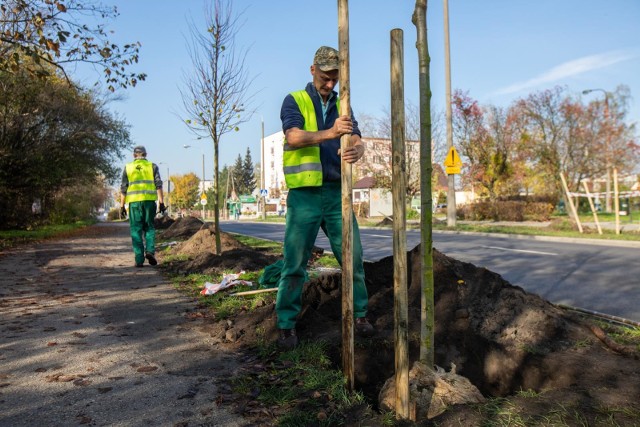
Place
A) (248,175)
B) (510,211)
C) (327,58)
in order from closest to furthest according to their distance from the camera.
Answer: (327,58) < (510,211) < (248,175)

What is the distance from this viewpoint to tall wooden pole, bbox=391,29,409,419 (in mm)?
2516

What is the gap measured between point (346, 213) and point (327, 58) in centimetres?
120

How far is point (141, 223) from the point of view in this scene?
8945mm

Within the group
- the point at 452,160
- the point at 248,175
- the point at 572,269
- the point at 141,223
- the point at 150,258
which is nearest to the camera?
the point at 572,269

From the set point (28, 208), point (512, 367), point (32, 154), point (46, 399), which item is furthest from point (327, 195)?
point (28, 208)

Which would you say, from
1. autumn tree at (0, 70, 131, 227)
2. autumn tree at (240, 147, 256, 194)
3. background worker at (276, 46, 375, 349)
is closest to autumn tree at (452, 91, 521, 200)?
autumn tree at (0, 70, 131, 227)

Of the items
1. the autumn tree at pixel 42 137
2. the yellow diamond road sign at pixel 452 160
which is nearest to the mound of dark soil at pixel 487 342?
the autumn tree at pixel 42 137

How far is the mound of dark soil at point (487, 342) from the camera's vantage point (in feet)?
8.21

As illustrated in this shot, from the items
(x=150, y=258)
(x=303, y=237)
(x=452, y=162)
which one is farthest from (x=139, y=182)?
(x=452, y=162)

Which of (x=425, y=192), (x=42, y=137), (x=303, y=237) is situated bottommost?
(x=303, y=237)

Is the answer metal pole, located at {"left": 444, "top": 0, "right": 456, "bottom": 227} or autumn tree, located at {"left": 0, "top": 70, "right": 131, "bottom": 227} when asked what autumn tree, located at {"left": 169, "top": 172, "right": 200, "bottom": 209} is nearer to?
autumn tree, located at {"left": 0, "top": 70, "right": 131, "bottom": 227}

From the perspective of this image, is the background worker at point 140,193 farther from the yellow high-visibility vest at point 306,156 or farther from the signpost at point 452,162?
the signpost at point 452,162

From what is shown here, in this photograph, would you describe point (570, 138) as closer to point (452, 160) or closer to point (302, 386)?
point (452, 160)

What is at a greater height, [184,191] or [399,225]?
[184,191]
